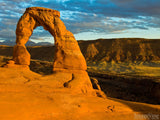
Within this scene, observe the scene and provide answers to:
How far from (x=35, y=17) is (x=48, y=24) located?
4.04 feet

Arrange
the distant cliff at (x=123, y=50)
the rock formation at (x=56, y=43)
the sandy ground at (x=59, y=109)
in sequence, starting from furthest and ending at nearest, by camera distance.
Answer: the distant cliff at (x=123, y=50)
the rock formation at (x=56, y=43)
the sandy ground at (x=59, y=109)

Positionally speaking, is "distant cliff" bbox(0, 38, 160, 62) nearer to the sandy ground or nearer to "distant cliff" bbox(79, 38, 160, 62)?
"distant cliff" bbox(79, 38, 160, 62)

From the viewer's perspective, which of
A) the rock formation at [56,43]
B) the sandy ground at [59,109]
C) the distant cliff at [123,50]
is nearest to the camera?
the sandy ground at [59,109]

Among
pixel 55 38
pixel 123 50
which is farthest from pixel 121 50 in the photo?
pixel 55 38

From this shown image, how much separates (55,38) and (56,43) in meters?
0.36

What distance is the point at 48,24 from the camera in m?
11.6

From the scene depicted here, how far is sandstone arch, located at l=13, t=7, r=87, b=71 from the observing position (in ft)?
37.0

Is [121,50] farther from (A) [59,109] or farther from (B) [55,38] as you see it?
(A) [59,109]

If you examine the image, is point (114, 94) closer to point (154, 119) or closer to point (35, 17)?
point (35, 17)

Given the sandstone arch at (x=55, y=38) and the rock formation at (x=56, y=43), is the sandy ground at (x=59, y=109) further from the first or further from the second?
the sandstone arch at (x=55, y=38)

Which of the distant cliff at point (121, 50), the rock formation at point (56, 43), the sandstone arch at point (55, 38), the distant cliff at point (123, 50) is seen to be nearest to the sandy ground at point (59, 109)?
the rock formation at point (56, 43)

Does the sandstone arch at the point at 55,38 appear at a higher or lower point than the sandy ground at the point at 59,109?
higher

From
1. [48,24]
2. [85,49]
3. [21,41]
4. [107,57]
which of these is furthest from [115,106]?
[85,49]

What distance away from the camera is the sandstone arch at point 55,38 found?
1129 cm
